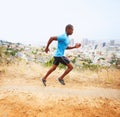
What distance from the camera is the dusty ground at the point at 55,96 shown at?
13.5 ft

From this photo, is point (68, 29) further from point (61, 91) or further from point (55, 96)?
point (55, 96)

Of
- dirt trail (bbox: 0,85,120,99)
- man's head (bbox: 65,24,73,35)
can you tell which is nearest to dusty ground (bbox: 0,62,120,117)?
dirt trail (bbox: 0,85,120,99)

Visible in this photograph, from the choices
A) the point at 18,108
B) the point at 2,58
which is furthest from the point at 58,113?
the point at 2,58

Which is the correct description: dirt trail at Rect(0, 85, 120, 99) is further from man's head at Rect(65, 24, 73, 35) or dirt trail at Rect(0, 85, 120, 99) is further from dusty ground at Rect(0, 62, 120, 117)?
man's head at Rect(65, 24, 73, 35)

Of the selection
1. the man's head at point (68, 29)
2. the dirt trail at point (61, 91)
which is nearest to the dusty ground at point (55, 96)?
the dirt trail at point (61, 91)

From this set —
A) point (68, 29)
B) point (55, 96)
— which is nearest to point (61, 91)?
point (55, 96)

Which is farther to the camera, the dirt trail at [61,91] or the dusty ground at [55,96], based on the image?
the dirt trail at [61,91]

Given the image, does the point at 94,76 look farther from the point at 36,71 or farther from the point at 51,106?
the point at 51,106

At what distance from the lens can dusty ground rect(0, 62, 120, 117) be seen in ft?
13.5

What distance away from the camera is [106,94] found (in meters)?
5.30

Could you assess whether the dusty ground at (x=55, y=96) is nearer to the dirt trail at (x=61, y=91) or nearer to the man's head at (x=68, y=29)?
the dirt trail at (x=61, y=91)

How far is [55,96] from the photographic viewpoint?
4781 mm

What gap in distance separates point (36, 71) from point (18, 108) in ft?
9.77

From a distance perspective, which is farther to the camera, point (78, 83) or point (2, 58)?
point (2, 58)
